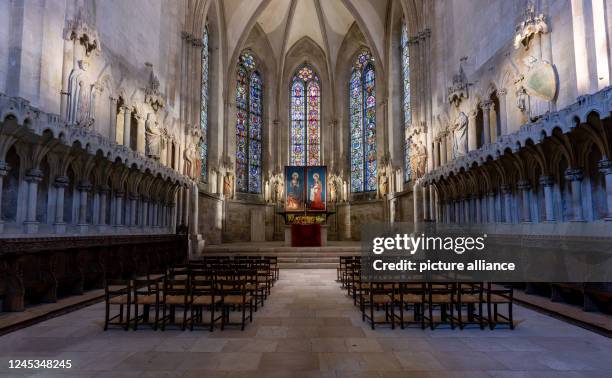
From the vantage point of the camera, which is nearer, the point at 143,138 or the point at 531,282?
the point at 531,282

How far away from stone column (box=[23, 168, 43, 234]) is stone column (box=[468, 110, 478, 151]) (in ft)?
44.9

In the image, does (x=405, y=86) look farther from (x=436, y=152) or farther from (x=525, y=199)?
(x=525, y=199)

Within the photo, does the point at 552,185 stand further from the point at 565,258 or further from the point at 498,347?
the point at 498,347

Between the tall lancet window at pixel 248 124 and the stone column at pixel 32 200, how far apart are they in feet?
63.5

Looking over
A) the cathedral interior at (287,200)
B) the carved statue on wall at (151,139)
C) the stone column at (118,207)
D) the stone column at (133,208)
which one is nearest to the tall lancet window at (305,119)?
the cathedral interior at (287,200)

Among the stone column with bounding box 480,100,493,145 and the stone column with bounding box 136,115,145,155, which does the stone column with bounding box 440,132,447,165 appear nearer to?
the stone column with bounding box 480,100,493,145

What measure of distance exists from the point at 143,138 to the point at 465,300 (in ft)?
43.4

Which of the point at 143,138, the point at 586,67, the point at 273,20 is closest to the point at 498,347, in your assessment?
the point at 586,67

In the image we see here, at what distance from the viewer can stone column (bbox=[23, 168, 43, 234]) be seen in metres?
8.84

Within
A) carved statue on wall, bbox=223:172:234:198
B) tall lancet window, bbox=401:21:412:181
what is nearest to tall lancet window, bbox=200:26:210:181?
carved statue on wall, bbox=223:172:234:198

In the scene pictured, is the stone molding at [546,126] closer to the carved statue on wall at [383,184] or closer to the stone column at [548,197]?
the stone column at [548,197]

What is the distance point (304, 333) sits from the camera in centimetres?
588

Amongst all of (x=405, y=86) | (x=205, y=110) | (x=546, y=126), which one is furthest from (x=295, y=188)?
(x=546, y=126)

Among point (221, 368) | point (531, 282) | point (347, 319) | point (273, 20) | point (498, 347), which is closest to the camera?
point (221, 368)
